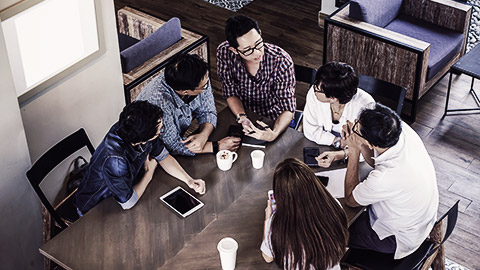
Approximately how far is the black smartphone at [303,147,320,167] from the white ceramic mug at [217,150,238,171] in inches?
15.8

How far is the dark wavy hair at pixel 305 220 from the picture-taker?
2.58m

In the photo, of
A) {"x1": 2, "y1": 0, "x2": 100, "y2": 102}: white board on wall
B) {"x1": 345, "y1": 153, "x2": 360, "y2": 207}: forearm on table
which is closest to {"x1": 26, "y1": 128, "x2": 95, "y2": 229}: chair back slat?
{"x1": 2, "y1": 0, "x2": 100, "y2": 102}: white board on wall

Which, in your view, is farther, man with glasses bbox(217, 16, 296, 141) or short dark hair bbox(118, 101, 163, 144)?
man with glasses bbox(217, 16, 296, 141)

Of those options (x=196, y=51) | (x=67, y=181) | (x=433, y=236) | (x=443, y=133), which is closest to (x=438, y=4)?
(x=443, y=133)

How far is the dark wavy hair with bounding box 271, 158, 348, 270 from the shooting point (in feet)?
8.46

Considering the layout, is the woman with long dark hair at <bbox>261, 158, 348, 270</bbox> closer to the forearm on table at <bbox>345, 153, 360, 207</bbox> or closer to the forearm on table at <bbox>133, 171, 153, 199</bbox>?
the forearm on table at <bbox>345, 153, 360, 207</bbox>

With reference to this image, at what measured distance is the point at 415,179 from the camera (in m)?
2.99

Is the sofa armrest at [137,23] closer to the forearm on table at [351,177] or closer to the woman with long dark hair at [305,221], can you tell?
the forearm on table at [351,177]

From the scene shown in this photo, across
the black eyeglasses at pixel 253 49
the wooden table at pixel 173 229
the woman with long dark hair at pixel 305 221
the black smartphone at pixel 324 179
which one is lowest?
the wooden table at pixel 173 229

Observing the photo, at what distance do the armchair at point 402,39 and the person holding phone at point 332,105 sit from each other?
1.59 meters

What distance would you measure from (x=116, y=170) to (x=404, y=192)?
139 centimetres

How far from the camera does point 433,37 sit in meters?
5.38

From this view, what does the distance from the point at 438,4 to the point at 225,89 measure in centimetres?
246

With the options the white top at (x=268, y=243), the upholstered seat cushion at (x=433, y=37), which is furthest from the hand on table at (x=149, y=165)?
the upholstered seat cushion at (x=433, y=37)
